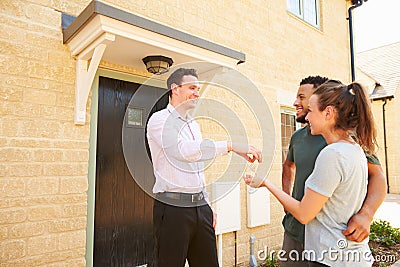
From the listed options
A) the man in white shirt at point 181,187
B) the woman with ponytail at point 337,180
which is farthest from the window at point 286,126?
the woman with ponytail at point 337,180

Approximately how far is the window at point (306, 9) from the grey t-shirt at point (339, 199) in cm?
463

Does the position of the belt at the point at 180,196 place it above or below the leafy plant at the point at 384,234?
above

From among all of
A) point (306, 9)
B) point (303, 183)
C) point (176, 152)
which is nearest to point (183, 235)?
point (176, 152)

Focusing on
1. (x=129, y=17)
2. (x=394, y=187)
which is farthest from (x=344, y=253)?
(x=394, y=187)

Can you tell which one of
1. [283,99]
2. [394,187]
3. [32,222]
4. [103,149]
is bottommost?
[394,187]

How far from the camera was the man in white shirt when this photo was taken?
1.87 metres

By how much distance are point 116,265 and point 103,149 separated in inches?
43.5

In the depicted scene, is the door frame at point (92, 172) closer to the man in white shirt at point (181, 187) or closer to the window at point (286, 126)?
the man in white shirt at point (181, 187)

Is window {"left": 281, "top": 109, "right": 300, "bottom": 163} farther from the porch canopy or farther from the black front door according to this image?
the black front door

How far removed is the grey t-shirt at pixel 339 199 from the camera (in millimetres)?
1258

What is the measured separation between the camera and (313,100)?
1.50 meters

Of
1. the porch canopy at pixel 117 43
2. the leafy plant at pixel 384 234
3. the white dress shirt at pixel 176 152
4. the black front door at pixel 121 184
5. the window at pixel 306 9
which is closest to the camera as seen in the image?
the white dress shirt at pixel 176 152

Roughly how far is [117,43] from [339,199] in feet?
6.37

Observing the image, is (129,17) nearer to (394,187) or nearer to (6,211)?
(6,211)
